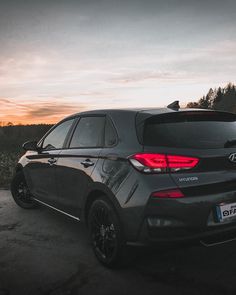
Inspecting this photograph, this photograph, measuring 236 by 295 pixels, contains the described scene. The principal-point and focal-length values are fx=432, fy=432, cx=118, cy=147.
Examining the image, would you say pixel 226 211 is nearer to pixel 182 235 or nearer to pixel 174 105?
pixel 182 235

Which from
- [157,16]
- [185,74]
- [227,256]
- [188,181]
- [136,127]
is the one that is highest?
[157,16]

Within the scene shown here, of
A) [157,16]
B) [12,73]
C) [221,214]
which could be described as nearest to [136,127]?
[221,214]

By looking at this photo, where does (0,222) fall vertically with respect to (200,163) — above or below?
below

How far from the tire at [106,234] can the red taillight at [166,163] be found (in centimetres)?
60

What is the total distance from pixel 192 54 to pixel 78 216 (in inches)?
443

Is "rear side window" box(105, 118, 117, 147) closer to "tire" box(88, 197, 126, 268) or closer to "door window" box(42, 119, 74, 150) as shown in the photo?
"tire" box(88, 197, 126, 268)

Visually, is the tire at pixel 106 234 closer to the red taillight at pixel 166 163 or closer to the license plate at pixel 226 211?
the red taillight at pixel 166 163

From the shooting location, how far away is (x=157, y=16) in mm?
10898

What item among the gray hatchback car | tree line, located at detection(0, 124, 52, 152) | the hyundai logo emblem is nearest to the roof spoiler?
the gray hatchback car

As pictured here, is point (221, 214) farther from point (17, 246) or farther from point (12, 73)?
point (12, 73)

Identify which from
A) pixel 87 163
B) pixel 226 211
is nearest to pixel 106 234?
pixel 87 163

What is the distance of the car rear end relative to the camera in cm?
370

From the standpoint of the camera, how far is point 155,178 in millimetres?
3752

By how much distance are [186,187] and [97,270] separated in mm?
1330
